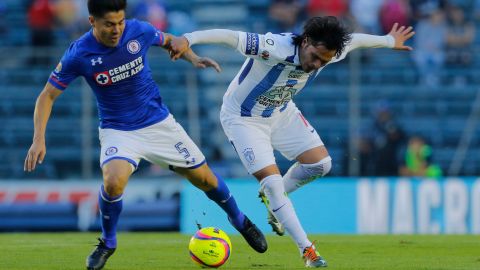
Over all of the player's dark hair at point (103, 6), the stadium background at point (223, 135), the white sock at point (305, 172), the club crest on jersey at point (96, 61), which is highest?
the player's dark hair at point (103, 6)

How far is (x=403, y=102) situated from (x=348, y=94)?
38.0 inches

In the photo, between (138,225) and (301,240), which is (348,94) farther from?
(301,240)

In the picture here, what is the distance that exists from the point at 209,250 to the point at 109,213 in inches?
34.9

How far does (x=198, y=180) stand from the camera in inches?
371

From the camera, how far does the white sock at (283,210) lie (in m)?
9.04

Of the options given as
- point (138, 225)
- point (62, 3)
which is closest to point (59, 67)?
point (138, 225)

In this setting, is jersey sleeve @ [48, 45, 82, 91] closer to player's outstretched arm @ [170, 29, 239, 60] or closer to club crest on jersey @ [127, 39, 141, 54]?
club crest on jersey @ [127, 39, 141, 54]

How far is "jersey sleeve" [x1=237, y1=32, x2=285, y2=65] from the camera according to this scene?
9216 millimetres

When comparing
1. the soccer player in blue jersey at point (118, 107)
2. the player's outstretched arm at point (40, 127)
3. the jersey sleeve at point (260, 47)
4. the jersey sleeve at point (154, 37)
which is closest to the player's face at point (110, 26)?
the soccer player in blue jersey at point (118, 107)

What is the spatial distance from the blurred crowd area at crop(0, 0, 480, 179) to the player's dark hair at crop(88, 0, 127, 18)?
325 inches

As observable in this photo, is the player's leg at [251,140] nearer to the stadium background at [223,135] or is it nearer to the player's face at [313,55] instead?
the player's face at [313,55]

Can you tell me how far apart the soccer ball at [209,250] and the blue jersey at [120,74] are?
42.3 inches

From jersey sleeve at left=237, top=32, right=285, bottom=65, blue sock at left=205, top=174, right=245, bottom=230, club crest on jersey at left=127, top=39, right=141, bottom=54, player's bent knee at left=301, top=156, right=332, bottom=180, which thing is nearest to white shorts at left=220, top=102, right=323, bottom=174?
player's bent knee at left=301, top=156, right=332, bottom=180

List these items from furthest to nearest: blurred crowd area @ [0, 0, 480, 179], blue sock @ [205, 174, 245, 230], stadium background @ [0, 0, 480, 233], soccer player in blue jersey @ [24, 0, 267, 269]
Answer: blurred crowd area @ [0, 0, 480, 179] < stadium background @ [0, 0, 480, 233] < blue sock @ [205, 174, 245, 230] < soccer player in blue jersey @ [24, 0, 267, 269]
